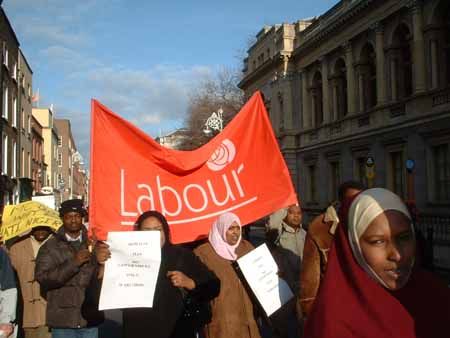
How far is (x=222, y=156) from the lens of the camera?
6.11 meters

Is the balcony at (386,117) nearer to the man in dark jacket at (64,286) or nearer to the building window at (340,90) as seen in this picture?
the building window at (340,90)

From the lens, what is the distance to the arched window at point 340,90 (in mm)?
34438

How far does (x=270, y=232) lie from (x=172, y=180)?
2871 millimetres

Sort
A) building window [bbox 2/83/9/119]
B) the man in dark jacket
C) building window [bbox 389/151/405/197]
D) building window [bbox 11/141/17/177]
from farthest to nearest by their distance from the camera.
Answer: building window [bbox 11/141/17/177]
building window [bbox 2/83/9/119]
building window [bbox 389/151/405/197]
the man in dark jacket

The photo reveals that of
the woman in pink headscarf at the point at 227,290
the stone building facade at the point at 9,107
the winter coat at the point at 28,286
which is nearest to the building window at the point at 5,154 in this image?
the stone building facade at the point at 9,107

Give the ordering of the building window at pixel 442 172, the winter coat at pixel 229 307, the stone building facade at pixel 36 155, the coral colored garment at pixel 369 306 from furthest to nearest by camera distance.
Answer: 1. the stone building facade at pixel 36 155
2. the building window at pixel 442 172
3. the winter coat at pixel 229 307
4. the coral colored garment at pixel 369 306

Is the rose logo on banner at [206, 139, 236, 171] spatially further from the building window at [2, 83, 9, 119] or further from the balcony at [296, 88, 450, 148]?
the building window at [2, 83, 9, 119]

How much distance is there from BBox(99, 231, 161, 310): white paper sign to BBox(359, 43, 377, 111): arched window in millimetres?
28306

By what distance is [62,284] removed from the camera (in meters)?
4.74

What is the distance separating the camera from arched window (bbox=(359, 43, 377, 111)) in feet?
101

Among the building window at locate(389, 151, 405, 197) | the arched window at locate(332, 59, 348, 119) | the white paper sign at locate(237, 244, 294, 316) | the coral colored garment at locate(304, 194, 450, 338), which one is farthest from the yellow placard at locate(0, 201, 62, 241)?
the arched window at locate(332, 59, 348, 119)

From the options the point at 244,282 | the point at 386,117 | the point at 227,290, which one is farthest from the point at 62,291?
the point at 386,117

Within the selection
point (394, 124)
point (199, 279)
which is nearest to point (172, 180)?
point (199, 279)

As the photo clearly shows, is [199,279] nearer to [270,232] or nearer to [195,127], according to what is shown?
[270,232]
